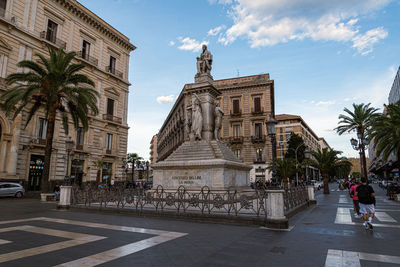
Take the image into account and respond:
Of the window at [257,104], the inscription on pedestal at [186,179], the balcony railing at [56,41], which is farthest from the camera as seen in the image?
the window at [257,104]

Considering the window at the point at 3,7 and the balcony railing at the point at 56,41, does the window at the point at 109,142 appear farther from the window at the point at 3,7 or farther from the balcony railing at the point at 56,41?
the window at the point at 3,7

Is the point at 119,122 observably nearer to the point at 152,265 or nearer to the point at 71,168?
the point at 71,168

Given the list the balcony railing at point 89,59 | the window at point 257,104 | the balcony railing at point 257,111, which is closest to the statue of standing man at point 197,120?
the balcony railing at point 89,59

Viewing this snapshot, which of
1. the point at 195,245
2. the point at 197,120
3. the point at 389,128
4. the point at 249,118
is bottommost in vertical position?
the point at 195,245

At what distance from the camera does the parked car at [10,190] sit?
65.2 ft

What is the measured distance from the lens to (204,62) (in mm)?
15781

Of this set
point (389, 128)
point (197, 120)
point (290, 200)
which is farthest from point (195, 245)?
point (389, 128)

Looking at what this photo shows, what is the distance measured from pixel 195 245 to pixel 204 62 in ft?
40.6

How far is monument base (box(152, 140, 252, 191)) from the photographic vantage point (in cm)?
1176

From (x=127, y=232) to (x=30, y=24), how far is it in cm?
2730

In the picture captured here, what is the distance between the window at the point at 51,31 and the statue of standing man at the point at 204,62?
2058cm

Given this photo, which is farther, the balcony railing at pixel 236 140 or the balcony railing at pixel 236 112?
the balcony railing at pixel 236 112

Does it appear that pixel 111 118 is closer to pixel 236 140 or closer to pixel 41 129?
pixel 41 129

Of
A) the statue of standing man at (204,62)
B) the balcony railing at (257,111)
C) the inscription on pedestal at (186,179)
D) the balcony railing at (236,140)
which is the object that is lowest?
the inscription on pedestal at (186,179)
